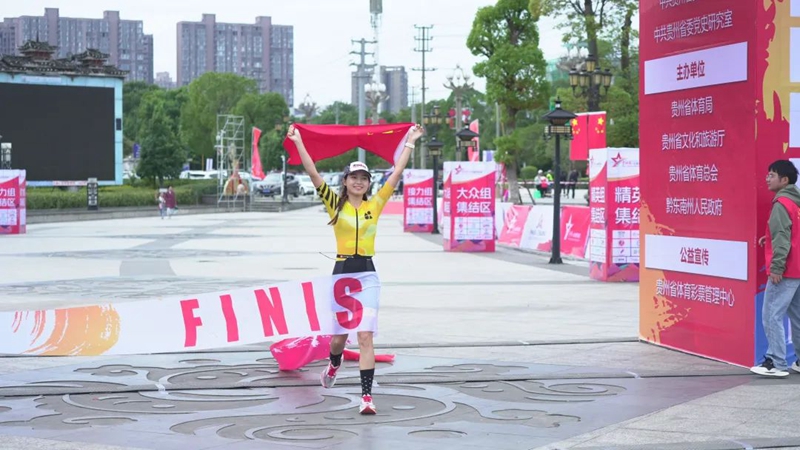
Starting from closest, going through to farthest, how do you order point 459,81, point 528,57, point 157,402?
point 157,402
point 528,57
point 459,81

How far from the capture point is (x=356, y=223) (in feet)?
28.7

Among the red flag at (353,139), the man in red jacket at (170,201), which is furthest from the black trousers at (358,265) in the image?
the man in red jacket at (170,201)

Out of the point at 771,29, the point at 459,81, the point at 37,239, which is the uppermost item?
the point at 459,81

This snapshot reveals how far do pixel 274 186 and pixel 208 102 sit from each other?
28269 millimetres

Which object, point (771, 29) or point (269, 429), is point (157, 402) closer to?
point (269, 429)

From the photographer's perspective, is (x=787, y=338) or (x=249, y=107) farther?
(x=249, y=107)

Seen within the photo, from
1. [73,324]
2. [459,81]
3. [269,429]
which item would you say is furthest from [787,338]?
[459,81]

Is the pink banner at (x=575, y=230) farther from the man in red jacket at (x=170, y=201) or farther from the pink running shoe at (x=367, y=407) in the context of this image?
the man in red jacket at (x=170, y=201)

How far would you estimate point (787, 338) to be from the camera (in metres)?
10.6

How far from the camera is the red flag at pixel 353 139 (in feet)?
32.2

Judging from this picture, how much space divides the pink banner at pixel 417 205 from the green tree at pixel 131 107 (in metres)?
86.1

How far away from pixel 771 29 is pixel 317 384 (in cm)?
503

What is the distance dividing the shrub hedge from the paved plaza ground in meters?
37.5

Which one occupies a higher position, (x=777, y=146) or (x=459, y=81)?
(x=459, y=81)
